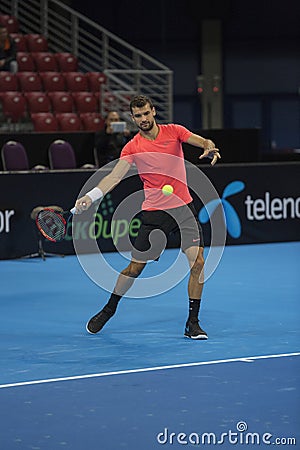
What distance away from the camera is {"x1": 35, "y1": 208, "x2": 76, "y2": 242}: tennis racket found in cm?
888

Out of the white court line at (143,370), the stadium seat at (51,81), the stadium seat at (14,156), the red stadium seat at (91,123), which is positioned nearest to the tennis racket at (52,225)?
the white court line at (143,370)

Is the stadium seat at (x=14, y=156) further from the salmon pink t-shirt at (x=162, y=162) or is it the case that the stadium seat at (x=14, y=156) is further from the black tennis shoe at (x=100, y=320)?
the salmon pink t-shirt at (x=162, y=162)

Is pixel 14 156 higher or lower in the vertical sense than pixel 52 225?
higher

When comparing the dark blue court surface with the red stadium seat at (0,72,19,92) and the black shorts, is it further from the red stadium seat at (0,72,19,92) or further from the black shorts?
the red stadium seat at (0,72,19,92)

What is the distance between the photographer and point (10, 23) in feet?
71.0

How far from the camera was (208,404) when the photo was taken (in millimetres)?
6477

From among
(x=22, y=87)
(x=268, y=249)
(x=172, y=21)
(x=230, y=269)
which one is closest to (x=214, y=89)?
(x=172, y=21)

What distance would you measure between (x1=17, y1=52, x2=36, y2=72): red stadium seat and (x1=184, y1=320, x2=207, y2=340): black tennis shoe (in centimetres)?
1284

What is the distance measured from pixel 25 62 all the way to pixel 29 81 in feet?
2.20

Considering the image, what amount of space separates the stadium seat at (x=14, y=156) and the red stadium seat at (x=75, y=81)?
475 centimetres

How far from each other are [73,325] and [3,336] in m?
0.77

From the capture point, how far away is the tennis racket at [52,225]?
350 inches

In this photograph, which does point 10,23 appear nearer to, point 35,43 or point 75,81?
point 35,43

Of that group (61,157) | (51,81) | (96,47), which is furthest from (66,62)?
(61,157)
